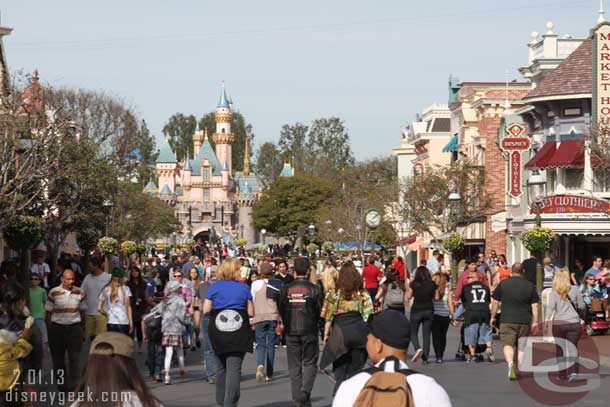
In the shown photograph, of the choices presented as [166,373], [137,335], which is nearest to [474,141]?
[137,335]

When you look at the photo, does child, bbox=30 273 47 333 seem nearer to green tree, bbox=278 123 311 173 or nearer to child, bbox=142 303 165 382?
child, bbox=142 303 165 382

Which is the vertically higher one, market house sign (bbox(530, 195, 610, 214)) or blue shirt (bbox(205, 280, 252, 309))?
market house sign (bbox(530, 195, 610, 214))

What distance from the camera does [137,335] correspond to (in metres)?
25.1

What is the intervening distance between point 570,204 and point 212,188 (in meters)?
152

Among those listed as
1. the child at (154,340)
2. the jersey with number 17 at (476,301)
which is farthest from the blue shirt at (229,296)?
the jersey with number 17 at (476,301)

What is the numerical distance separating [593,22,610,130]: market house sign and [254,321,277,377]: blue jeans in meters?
21.9

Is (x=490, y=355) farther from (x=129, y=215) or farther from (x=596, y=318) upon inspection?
(x=129, y=215)

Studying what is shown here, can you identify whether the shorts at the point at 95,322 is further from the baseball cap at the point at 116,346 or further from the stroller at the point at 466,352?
the baseball cap at the point at 116,346

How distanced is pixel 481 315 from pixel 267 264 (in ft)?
11.7

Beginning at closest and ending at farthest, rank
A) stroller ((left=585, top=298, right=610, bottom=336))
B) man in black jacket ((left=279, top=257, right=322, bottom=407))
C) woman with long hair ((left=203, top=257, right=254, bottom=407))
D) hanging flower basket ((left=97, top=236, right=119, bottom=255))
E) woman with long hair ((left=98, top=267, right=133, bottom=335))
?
1. woman with long hair ((left=203, top=257, right=254, bottom=407))
2. man in black jacket ((left=279, top=257, right=322, bottom=407))
3. woman with long hair ((left=98, top=267, right=133, bottom=335))
4. stroller ((left=585, top=298, right=610, bottom=336))
5. hanging flower basket ((left=97, top=236, right=119, bottom=255))

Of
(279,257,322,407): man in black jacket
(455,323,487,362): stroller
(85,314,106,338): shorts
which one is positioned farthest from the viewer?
(455,323,487,362): stroller

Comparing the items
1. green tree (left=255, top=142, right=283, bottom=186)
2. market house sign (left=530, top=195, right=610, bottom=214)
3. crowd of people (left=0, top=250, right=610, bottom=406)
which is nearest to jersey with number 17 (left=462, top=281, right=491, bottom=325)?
crowd of people (left=0, top=250, right=610, bottom=406)

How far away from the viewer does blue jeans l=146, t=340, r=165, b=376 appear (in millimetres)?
18562

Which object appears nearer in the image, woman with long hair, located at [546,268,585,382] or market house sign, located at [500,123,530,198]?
woman with long hair, located at [546,268,585,382]
